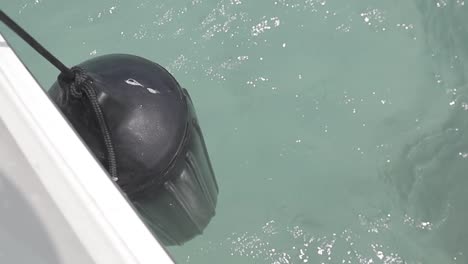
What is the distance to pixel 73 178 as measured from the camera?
0.89 metres

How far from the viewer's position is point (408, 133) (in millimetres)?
2158

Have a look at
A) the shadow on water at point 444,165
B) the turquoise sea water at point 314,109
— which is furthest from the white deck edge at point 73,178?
the shadow on water at point 444,165

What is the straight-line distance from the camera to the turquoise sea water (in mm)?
2018

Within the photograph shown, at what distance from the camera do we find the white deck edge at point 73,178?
2.76ft

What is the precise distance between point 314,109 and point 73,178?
148cm

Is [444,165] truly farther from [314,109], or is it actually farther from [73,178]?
[73,178]

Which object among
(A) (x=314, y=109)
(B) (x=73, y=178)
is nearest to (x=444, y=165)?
(A) (x=314, y=109)

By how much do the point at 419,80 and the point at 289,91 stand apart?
558 mm

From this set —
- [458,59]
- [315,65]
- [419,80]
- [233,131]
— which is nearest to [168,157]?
[233,131]

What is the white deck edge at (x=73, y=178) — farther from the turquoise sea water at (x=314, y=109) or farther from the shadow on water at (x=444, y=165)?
the shadow on water at (x=444, y=165)

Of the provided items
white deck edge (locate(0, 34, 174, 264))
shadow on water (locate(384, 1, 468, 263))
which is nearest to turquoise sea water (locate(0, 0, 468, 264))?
shadow on water (locate(384, 1, 468, 263))

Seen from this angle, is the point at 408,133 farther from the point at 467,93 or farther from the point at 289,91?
the point at 289,91

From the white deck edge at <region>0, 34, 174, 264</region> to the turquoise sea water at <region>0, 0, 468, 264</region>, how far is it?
3.85ft

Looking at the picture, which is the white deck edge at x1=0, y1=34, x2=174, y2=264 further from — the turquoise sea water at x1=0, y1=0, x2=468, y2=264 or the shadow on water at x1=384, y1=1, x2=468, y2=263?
the shadow on water at x1=384, y1=1, x2=468, y2=263
